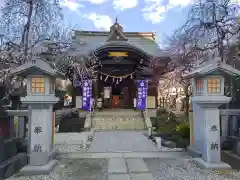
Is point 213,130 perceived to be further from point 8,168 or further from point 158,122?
point 158,122

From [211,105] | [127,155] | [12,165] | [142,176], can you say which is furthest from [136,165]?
[12,165]

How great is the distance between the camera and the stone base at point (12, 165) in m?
5.81

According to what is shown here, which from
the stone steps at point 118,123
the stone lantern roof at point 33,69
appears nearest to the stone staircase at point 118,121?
the stone steps at point 118,123

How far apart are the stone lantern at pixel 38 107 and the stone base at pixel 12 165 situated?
366 millimetres

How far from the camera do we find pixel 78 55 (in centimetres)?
1424

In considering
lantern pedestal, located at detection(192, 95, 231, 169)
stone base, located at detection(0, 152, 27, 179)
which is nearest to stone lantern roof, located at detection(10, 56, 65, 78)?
stone base, located at detection(0, 152, 27, 179)

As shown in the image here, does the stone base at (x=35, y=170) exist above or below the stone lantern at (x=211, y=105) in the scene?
below

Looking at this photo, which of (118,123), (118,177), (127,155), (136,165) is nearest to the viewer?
(118,177)

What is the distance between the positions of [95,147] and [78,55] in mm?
6789

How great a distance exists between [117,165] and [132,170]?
0.65 metres

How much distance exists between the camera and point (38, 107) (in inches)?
261

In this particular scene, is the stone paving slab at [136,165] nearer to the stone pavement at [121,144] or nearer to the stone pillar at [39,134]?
the stone pavement at [121,144]

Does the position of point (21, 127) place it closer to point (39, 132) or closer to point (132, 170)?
point (39, 132)

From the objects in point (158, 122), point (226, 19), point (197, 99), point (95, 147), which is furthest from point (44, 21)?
point (158, 122)
